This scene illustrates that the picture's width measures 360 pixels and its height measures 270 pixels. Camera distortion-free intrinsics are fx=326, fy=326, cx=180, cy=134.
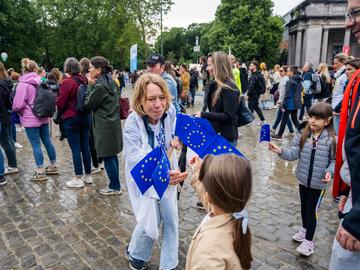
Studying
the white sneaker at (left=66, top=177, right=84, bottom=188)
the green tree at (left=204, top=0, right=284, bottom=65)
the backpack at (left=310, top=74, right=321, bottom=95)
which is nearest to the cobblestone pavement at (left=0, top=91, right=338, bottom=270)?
the white sneaker at (left=66, top=177, right=84, bottom=188)

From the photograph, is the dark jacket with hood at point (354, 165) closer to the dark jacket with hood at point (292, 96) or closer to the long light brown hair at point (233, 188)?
the long light brown hair at point (233, 188)

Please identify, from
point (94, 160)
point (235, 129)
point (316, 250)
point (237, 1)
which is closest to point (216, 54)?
point (235, 129)

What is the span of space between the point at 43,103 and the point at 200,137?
12.5 ft

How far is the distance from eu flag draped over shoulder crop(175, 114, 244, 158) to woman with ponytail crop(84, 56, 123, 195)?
2062mm

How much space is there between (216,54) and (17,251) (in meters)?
3.44

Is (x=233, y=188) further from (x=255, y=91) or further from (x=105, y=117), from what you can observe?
(x=255, y=91)

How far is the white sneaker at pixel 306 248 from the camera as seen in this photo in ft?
11.8

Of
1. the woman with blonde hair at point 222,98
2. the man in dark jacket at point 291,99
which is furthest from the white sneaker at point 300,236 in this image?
the man in dark jacket at point 291,99

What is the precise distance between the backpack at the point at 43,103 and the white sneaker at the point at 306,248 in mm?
4554

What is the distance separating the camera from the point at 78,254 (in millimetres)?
3682

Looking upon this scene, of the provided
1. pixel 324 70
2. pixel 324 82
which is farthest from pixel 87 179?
pixel 324 70

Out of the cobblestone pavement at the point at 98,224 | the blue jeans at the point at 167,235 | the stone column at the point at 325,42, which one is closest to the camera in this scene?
the blue jeans at the point at 167,235

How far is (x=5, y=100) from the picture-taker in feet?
19.3

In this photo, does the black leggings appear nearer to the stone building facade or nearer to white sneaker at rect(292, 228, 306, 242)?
white sneaker at rect(292, 228, 306, 242)
